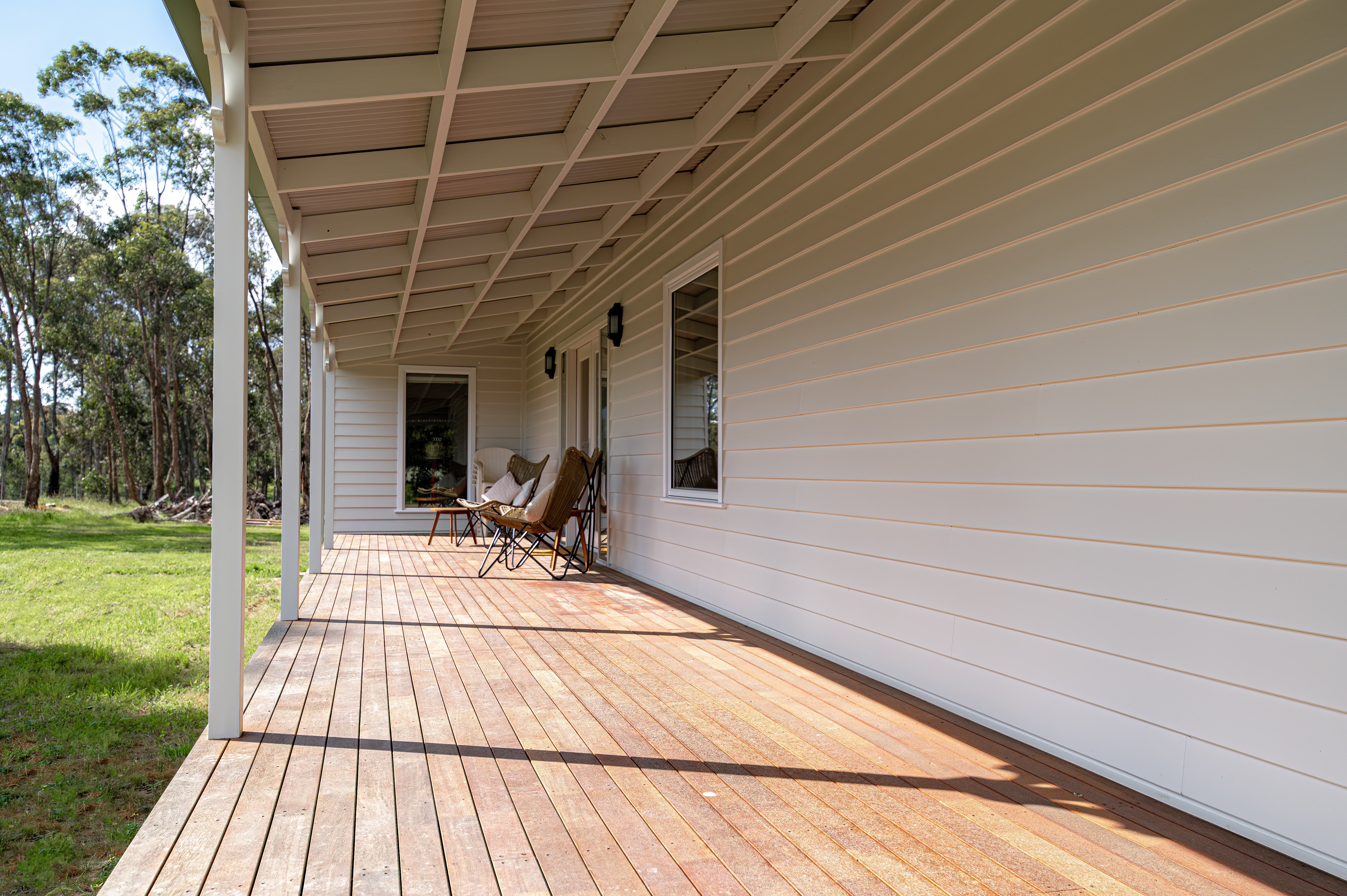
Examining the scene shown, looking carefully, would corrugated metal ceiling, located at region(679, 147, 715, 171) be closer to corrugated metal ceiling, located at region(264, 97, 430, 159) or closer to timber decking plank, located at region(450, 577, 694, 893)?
corrugated metal ceiling, located at region(264, 97, 430, 159)

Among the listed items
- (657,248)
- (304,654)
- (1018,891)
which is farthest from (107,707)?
(657,248)

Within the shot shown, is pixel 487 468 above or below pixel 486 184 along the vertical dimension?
below

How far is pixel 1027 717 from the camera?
2.48 metres

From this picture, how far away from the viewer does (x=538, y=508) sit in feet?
20.9

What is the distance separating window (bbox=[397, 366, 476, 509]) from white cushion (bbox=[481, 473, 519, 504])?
153 centimetres

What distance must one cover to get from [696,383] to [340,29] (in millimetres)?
2875

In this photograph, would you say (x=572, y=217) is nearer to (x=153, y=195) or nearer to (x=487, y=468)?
(x=487, y=468)

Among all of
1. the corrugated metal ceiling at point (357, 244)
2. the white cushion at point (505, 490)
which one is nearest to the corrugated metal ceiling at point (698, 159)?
the corrugated metal ceiling at point (357, 244)

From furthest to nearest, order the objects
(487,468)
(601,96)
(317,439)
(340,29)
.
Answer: (487,468) < (317,439) < (601,96) < (340,29)

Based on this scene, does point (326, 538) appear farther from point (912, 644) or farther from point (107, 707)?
point (912, 644)

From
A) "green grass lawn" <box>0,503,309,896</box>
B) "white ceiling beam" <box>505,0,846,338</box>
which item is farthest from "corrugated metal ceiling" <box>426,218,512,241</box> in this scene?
"green grass lawn" <box>0,503,309,896</box>

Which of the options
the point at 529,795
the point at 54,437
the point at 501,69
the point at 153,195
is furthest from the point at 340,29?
the point at 54,437

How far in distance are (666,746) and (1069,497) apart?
1.38 m

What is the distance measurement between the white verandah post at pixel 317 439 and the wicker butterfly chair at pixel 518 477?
162cm
